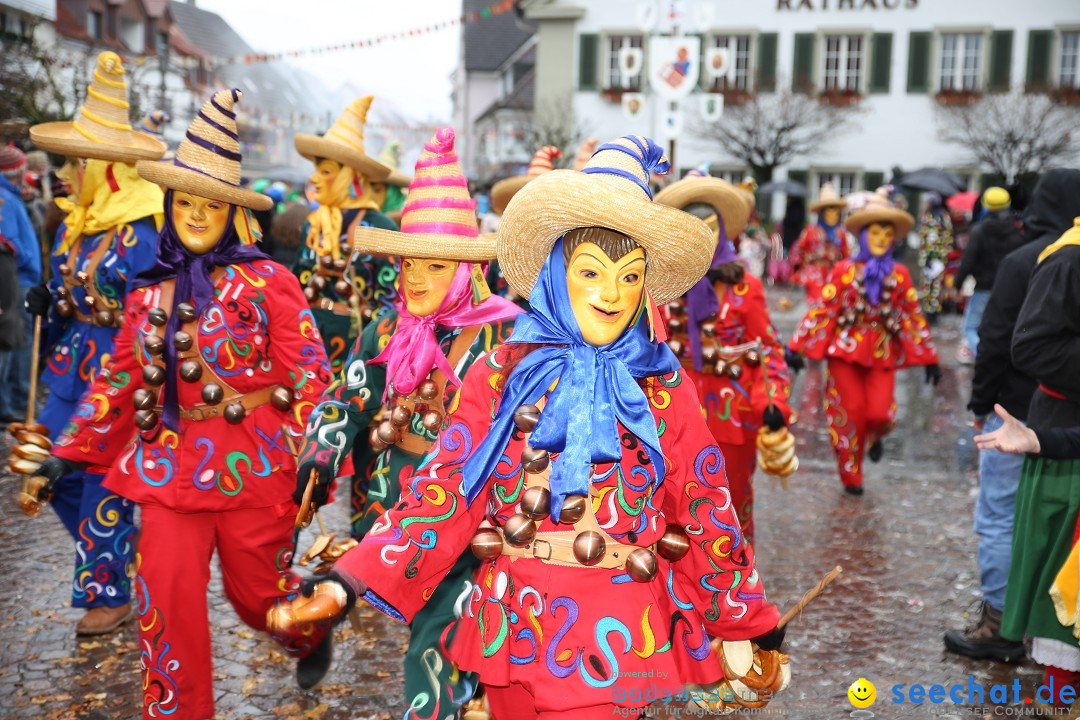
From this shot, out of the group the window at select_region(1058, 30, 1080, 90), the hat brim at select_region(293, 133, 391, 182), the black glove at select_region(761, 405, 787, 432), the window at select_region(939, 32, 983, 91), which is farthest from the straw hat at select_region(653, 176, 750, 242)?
the window at select_region(1058, 30, 1080, 90)

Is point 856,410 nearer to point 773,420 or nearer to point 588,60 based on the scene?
point 773,420

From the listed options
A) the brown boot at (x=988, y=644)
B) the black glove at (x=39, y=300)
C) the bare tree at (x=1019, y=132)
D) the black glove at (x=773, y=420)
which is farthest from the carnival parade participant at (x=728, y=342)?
the bare tree at (x=1019, y=132)

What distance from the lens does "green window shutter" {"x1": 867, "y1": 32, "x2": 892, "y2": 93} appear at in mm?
33500

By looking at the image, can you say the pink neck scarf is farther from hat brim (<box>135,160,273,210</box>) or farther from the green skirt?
the green skirt

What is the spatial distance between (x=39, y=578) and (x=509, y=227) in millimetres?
4421

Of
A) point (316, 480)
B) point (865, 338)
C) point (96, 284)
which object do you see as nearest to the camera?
point (316, 480)

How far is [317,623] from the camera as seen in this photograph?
2.72 metres

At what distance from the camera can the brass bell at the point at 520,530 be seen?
114 inches

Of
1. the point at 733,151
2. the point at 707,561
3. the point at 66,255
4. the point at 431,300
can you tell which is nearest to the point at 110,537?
the point at 66,255

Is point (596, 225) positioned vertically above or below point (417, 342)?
above

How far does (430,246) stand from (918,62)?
3281 centimetres

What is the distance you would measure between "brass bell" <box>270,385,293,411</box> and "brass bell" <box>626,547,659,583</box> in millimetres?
2027

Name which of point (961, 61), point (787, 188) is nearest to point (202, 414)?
point (787, 188)

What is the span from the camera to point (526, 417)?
2943 millimetres
